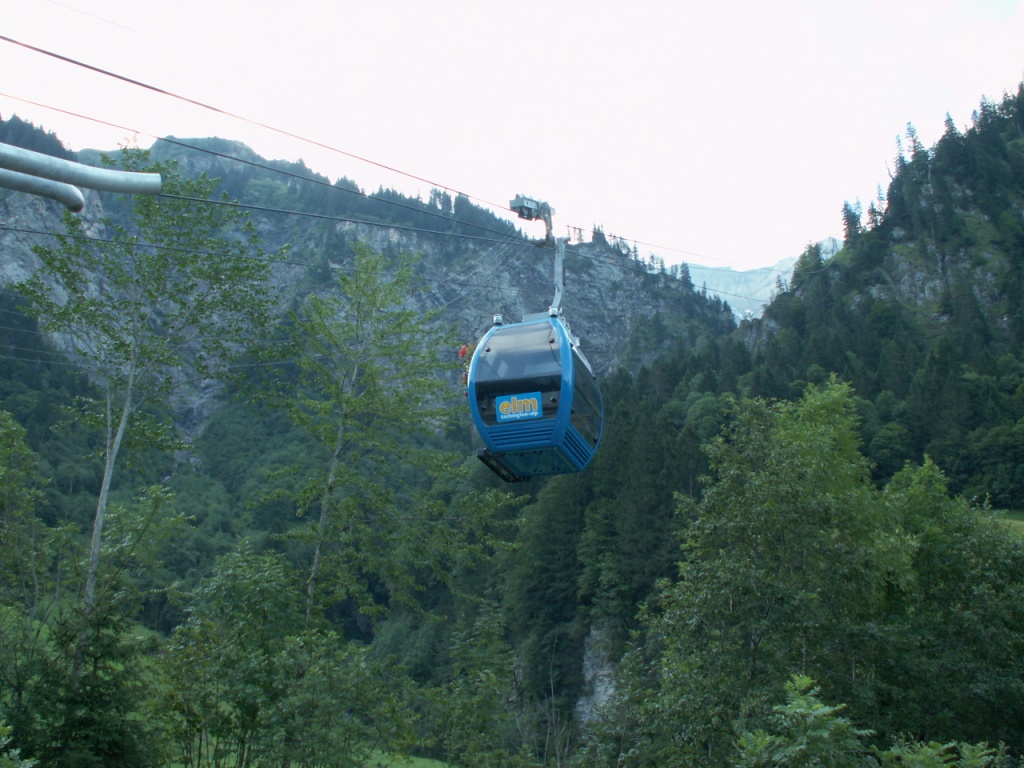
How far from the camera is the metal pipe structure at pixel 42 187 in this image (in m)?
4.66

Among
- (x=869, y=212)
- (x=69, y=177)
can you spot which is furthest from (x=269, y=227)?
(x=69, y=177)

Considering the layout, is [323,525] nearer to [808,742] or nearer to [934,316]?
[808,742]

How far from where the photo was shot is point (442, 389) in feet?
64.2

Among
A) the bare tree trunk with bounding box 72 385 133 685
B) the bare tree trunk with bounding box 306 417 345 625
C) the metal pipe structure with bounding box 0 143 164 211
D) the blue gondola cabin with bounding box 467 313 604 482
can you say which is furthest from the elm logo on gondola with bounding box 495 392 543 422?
the bare tree trunk with bounding box 72 385 133 685

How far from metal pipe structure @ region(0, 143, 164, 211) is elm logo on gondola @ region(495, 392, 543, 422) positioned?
757cm

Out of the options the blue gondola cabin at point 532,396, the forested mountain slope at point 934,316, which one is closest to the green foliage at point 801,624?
the blue gondola cabin at point 532,396

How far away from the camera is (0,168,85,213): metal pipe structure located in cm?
466

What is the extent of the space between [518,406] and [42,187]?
8095 mm

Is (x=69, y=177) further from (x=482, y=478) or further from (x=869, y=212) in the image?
(x=869, y=212)

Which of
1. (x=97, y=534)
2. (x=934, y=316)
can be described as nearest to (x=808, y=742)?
(x=97, y=534)

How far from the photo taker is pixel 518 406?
1222 cm

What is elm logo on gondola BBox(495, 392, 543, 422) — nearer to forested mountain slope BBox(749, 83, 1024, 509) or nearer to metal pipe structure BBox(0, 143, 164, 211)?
metal pipe structure BBox(0, 143, 164, 211)

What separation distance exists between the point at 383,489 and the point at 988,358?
8864cm

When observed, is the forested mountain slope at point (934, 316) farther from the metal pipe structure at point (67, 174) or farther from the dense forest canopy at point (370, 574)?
the metal pipe structure at point (67, 174)
